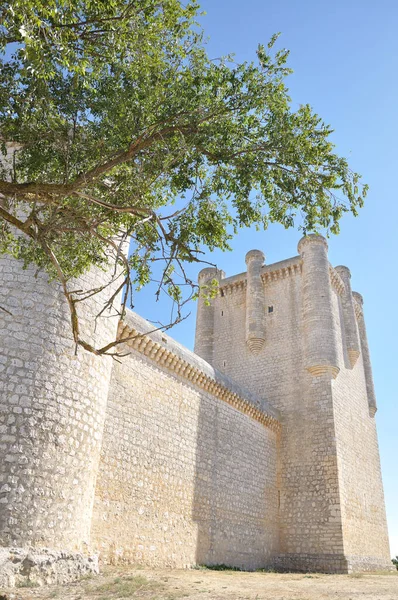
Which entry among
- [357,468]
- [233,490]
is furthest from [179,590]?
[357,468]

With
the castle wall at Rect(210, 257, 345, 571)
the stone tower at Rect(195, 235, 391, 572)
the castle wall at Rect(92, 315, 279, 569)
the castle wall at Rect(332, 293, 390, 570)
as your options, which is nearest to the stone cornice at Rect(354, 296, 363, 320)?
the stone tower at Rect(195, 235, 391, 572)

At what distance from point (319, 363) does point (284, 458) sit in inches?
137

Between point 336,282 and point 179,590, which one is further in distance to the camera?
point 336,282

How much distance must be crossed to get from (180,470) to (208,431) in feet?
5.71

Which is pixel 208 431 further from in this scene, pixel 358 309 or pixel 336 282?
pixel 358 309

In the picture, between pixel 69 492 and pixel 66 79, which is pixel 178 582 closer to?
pixel 69 492

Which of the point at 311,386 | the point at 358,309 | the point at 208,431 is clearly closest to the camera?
the point at 208,431

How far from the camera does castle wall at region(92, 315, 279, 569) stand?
9.49 meters

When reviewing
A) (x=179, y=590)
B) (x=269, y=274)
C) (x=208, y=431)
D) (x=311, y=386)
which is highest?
(x=269, y=274)

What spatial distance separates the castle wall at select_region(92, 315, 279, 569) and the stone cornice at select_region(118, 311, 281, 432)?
0.04 m

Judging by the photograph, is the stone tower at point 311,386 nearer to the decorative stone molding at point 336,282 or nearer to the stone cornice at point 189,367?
the decorative stone molding at point 336,282

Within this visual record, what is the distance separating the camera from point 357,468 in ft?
55.5

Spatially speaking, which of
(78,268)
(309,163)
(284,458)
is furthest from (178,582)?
(284,458)

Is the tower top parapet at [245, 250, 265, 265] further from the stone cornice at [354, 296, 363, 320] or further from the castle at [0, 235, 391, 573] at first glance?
the stone cornice at [354, 296, 363, 320]
